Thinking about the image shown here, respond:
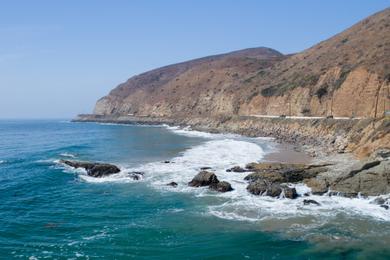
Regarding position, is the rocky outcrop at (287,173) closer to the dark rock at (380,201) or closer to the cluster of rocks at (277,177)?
the cluster of rocks at (277,177)

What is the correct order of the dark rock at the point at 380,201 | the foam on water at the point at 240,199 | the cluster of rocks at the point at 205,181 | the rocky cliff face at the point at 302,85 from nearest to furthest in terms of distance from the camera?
the foam on water at the point at 240,199 → the dark rock at the point at 380,201 → the cluster of rocks at the point at 205,181 → the rocky cliff face at the point at 302,85

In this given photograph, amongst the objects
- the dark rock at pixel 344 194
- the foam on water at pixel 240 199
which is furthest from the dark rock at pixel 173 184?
the dark rock at pixel 344 194

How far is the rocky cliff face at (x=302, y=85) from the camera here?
192 ft

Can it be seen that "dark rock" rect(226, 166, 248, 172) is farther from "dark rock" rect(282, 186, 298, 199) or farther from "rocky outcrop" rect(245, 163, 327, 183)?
"dark rock" rect(282, 186, 298, 199)

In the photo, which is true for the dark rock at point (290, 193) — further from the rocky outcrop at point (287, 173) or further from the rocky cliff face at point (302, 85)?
the rocky cliff face at point (302, 85)

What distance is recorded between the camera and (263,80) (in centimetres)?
10031

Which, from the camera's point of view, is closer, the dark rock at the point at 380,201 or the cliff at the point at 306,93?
the dark rock at the point at 380,201

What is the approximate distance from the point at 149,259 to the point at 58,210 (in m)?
9.55

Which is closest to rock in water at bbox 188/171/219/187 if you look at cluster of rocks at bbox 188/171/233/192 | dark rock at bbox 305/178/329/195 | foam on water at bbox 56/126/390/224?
cluster of rocks at bbox 188/171/233/192

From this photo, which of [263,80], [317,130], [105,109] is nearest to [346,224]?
[317,130]

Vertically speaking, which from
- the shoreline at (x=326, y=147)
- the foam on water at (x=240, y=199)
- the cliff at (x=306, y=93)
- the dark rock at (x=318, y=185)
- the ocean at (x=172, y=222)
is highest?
the cliff at (x=306, y=93)

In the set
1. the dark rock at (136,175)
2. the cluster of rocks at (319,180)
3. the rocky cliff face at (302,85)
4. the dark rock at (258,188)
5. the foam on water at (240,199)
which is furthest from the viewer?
the rocky cliff face at (302,85)

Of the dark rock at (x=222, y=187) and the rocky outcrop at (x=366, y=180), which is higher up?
the rocky outcrop at (x=366, y=180)

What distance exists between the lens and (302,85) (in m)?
74.8
